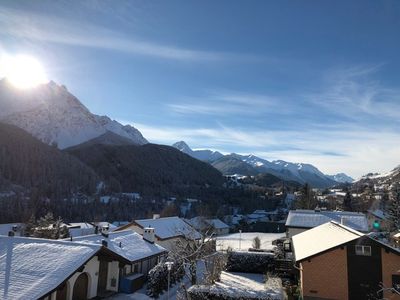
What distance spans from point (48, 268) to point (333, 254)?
18.2m

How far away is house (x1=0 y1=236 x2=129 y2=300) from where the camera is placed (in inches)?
754

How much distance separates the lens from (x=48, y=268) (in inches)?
821

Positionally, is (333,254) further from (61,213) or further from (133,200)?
(133,200)

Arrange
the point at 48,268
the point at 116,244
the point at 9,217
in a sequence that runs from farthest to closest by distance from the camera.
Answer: the point at 9,217 < the point at 116,244 < the point at 48,268

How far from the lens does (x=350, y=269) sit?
82.3ft

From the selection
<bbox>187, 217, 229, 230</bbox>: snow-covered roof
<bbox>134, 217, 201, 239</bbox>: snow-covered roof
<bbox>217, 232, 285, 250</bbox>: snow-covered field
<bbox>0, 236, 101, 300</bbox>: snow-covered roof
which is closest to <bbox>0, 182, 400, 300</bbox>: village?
<bbox>0, 236, 101, 300</bbox>: snow-covered roof

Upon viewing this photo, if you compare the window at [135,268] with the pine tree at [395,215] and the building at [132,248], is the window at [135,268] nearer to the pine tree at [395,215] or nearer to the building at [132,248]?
the building at [132,248]

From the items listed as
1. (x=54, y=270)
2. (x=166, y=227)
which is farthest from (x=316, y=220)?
(x=54, y=270)

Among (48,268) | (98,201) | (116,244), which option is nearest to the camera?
(48,268)

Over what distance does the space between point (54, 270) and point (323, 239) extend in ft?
62.6

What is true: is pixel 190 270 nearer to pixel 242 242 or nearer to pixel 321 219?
pixel 321 219

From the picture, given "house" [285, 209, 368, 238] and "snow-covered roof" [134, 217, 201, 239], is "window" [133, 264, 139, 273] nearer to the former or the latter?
"snow-covered roof" [134, 217, 201, 239]

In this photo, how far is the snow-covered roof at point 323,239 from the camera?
25.7 m

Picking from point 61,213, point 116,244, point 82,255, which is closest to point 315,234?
point 116,244
